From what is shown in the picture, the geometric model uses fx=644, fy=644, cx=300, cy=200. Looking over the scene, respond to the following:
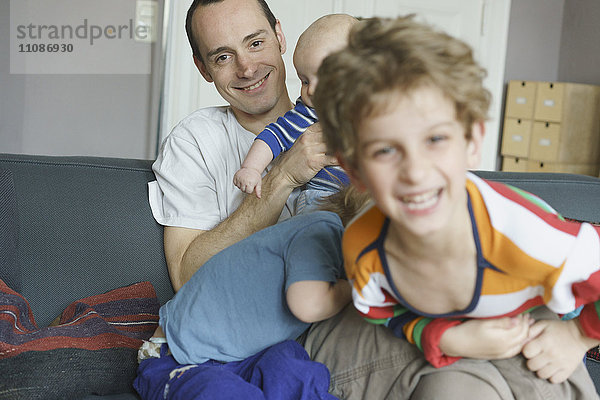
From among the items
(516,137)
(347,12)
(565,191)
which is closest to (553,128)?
(516,137)

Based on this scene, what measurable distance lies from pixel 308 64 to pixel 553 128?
309cm

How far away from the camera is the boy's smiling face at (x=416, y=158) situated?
780mm

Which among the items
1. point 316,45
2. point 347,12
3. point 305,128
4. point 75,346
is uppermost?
point 347,12

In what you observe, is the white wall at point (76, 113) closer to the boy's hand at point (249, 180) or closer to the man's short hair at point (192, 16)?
the man's short hair at point (192, 16)

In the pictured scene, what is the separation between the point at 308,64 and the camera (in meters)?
1.58

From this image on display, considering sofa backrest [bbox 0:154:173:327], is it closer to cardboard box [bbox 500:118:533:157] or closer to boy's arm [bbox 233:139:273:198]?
boy's arm [bbox 233:139:273:198]

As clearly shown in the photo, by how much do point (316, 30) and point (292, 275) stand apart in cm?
74

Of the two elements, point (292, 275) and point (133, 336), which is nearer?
point (292, 275)

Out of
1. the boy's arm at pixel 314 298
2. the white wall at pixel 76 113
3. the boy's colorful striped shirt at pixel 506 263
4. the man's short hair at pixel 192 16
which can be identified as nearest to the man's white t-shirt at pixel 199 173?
the man's short hair at pixel 192 16

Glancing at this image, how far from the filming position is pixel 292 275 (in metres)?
1.09

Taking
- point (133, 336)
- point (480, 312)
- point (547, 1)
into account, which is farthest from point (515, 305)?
point (547, 1)

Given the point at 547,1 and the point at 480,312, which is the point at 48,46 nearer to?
the point at 480,312

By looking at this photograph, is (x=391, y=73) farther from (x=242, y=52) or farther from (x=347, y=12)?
(x=347, y=12)

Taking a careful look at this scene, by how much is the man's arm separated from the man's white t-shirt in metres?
0.06
